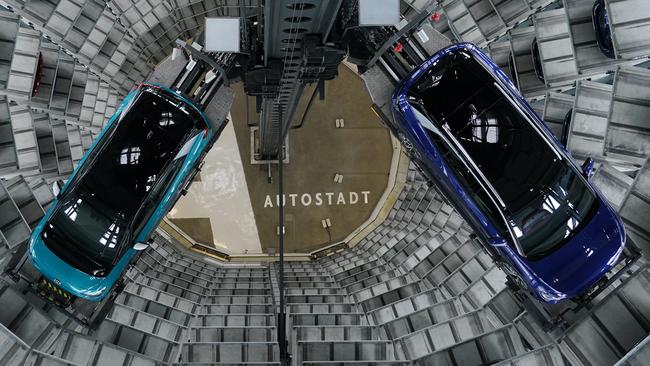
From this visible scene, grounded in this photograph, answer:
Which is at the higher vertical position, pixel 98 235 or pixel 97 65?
pixel 97 65

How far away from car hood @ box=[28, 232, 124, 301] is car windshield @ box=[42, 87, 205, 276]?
4.2 inches

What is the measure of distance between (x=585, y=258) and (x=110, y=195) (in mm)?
8256

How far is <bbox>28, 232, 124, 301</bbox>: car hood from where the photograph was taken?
7238mm

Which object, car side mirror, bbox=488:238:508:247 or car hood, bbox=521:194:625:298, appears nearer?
car hood, bbox=521:194:625:298

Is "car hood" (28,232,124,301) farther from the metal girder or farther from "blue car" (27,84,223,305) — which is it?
the metal girder

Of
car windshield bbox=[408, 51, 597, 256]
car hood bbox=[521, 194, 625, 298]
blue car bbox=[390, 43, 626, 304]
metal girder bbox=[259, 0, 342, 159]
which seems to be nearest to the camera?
metal girder bbox=[259, 0, 342, 159]

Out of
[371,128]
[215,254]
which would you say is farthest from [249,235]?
[371,128]

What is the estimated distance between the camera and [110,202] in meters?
7.30

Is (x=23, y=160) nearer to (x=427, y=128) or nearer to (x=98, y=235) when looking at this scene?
(x=98, y=235)

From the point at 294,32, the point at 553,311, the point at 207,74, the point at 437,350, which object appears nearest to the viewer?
the point at 294,32

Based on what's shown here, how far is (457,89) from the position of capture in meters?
7.07

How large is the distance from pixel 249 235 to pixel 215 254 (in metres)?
1.36

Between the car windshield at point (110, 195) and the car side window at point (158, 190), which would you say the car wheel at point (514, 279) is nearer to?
the car side window at point (158, 190)

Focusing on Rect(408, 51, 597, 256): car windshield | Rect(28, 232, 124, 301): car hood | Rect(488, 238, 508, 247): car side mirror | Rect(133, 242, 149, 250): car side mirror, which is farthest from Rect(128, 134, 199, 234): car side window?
Rect(488, 238, 508, 247): car side mirror
